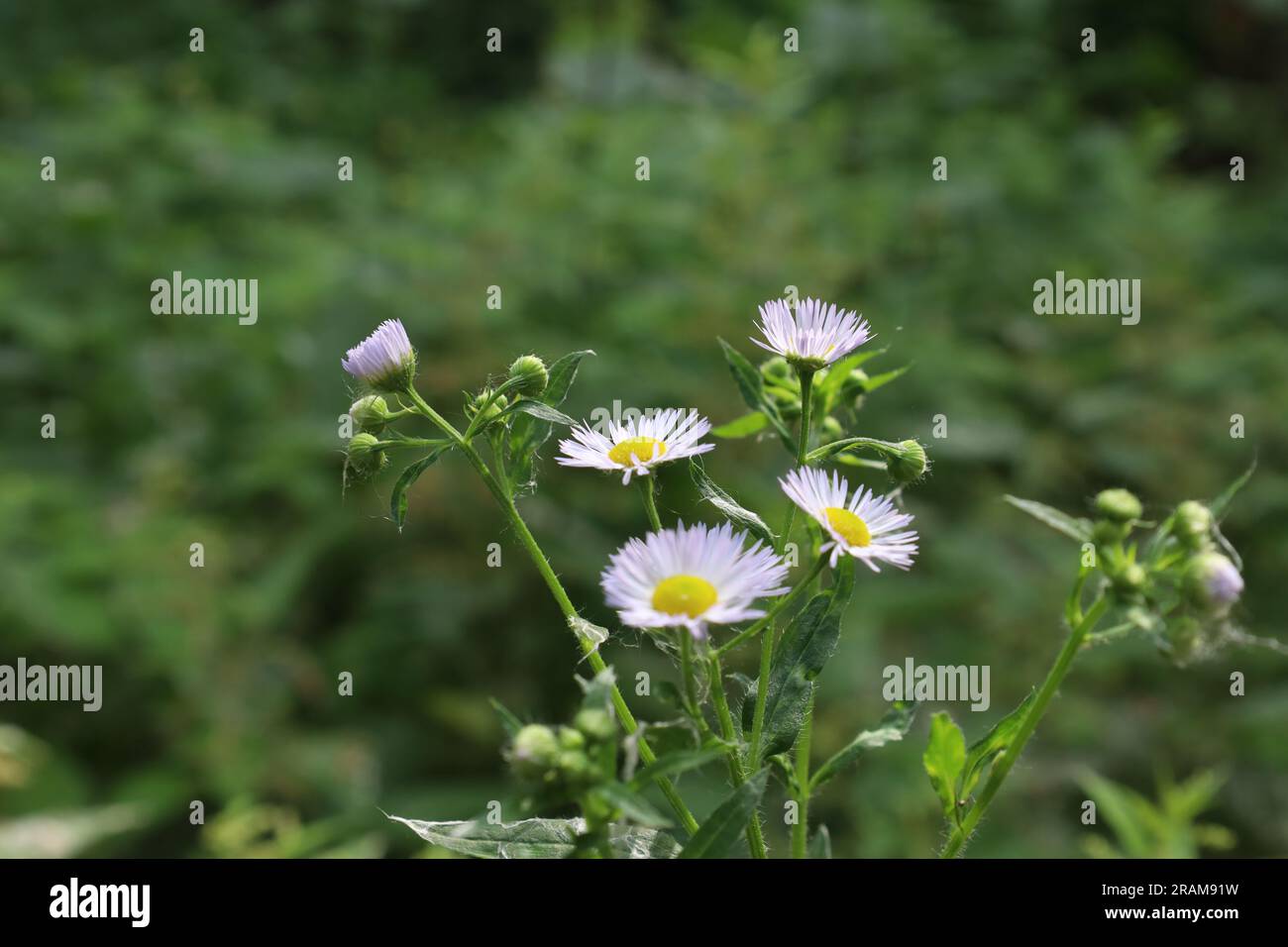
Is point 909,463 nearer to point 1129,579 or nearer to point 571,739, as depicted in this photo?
point 1129,579

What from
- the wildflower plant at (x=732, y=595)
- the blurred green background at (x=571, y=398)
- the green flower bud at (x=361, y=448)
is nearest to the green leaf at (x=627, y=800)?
the wildflower plant at (x=732, y=595)

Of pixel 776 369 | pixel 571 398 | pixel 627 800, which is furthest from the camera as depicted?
pixel 571 398

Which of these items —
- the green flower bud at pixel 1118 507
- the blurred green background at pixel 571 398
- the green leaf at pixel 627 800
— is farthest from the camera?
the blurred green background at pixel 571 398

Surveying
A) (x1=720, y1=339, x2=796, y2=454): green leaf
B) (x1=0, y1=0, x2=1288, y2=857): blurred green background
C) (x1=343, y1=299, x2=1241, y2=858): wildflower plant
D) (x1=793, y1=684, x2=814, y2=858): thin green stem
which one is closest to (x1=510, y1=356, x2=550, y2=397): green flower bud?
(x1=343, y1=299, x2=1241, y2=858): wildflower plant

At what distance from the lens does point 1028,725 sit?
56cm

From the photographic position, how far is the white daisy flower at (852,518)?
20.7 inches

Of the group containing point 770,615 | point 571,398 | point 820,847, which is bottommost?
point 820,847

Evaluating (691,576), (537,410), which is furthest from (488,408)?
(691,576)

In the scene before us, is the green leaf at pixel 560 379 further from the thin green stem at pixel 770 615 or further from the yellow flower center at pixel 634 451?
the thin green stem at pixel 770 615

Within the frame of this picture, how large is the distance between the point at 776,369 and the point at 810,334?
0.24 ft

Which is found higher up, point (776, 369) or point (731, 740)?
point (776, 369)

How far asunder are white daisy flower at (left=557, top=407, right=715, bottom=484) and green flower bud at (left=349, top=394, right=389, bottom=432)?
0.10 meters

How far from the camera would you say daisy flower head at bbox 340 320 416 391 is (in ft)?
1.95

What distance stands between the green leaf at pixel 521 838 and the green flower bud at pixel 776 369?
27cm
